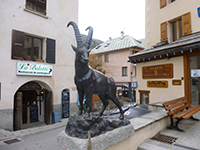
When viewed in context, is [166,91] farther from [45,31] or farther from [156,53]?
[45,31]

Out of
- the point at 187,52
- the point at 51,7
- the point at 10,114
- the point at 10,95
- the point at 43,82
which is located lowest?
the point at 10,114

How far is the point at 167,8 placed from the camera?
30.2 feet

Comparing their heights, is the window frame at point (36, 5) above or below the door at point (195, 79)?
above

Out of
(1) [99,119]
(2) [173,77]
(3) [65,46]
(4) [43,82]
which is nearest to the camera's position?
(1) [99,119]

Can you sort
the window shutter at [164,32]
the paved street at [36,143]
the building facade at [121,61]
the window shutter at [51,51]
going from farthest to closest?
the building facade at [121,61] < the window shutter at [164,32] < the window shutter at [51,51] < the paved street at [36,143]

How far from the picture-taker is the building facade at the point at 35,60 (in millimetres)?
7387

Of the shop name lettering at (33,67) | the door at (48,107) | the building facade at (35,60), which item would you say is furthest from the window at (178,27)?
the door at (48,107)

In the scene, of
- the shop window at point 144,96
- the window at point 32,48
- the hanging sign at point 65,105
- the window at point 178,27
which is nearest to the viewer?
the window at point 178,27

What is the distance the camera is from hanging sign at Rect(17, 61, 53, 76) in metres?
7.81

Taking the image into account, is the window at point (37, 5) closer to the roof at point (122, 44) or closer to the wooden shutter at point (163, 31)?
the wooden shutter at point (163, 31)

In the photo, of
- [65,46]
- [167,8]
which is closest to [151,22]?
[167,8]

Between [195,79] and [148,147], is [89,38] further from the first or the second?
[195,79]

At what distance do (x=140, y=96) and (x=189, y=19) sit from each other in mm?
5385

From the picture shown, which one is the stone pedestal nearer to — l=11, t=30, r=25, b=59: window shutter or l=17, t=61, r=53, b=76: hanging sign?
l=17, t=61, r=53, b=76: hanging sign
